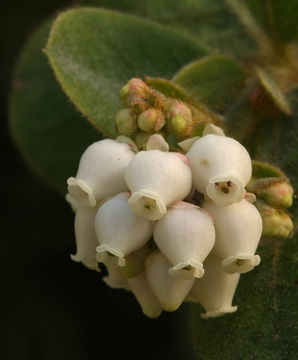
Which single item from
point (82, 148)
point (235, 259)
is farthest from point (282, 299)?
point (82, 148)

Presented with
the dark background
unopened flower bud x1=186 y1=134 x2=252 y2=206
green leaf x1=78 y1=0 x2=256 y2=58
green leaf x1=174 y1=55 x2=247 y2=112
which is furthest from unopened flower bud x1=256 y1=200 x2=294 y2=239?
the dark background

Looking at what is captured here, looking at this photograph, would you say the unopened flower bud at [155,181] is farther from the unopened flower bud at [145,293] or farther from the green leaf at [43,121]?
the green leaf at [43,121]

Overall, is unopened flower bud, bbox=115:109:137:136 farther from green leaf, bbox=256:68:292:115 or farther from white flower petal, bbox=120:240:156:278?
green leaf, bbox=256:68:292:115

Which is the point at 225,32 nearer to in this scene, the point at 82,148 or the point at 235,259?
the point at 82,148

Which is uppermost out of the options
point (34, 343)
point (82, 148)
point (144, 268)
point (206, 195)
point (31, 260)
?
point (206, 195)

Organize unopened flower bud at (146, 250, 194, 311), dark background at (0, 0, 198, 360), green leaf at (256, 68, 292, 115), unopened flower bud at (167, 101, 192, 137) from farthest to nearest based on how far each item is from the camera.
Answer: dark background at (0, 0, 198, 360)
green leaf at (256, 68, 292, 115)
unopened flower bud at (167, 101, 192, 137)
unopened flower bud at (146, 250, 194, 311)
